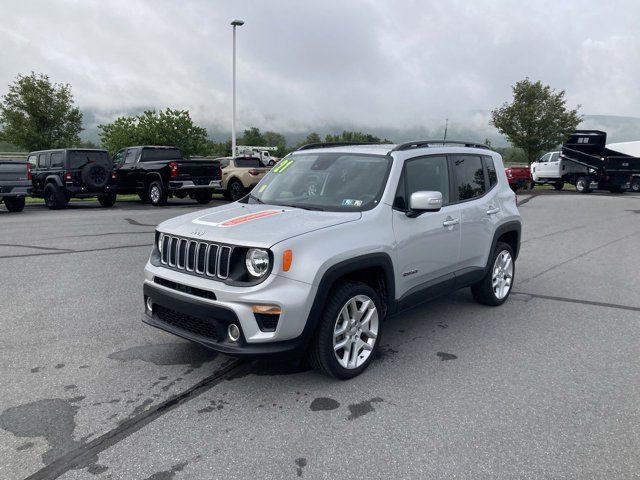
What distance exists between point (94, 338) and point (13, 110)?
29723 millimetres

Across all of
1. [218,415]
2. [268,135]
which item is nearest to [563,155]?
[218,415]

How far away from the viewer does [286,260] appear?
3.21 meters

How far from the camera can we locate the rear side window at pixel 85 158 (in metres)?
16.5

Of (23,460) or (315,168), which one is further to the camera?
(315,168)

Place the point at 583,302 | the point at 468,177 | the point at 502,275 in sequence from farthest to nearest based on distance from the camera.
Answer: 1. the point at 583,302
2. the point at 502,275
3. the point at 468,177

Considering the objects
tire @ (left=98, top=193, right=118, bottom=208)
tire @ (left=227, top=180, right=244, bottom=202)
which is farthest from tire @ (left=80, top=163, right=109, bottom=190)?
tire @ (left=227, top=180, right=244, bottom=202)

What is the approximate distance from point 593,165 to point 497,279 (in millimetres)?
25287

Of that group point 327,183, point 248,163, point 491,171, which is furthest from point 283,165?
point 248,163

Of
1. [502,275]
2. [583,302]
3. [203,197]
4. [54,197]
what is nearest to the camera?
[502,275]

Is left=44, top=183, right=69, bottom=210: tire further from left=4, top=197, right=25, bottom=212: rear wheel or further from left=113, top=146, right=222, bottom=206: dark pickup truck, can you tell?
left=113, top=146, right=222, bottom=206: dark pickup truck

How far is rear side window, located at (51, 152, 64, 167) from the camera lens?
16.5m

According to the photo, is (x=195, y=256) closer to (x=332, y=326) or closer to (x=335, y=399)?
(x=332, y=326)

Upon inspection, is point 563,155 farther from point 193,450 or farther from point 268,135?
point 268,135

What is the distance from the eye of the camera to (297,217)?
3699mm
